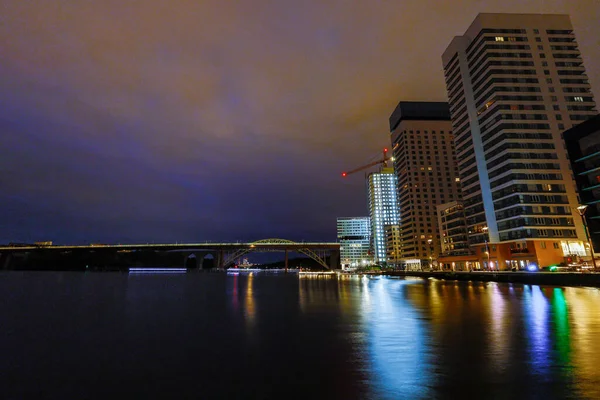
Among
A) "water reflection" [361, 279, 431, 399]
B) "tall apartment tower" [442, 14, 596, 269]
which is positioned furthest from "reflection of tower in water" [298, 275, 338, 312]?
"tall apartment tower" [442, 14, 596, 269]

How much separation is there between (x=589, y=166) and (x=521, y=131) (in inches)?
952

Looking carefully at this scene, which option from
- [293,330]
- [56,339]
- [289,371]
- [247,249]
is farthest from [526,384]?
[247,249]

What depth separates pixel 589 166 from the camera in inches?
3150

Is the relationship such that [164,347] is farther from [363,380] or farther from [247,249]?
[247,249]

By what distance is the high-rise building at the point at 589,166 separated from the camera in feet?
255

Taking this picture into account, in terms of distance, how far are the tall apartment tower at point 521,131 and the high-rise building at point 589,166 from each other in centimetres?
1332

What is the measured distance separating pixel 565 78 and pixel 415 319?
122 m

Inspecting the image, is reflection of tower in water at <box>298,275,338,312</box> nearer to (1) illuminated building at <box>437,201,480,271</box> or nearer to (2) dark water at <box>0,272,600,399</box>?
(2) dark water at <box>0,272,600,399</box>

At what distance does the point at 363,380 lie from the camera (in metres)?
9.95

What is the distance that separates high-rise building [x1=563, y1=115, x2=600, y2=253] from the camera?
3061 inches

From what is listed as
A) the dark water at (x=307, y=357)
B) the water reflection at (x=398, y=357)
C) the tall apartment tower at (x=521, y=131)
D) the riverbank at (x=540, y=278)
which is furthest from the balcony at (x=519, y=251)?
the water reflection at (x=398, y=357)

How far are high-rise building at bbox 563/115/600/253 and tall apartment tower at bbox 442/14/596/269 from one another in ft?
43.7

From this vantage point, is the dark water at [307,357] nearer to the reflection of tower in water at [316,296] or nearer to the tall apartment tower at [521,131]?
the reflection of tower in water at [316,296]

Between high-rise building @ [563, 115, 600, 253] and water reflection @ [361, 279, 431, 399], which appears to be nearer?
water reflection @ [361, 279, 431, 399]
